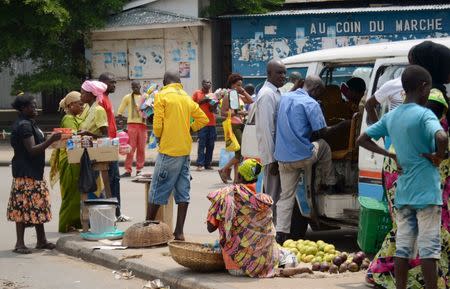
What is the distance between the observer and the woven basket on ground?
10602mm

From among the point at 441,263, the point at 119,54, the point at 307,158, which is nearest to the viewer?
the point at 441,263

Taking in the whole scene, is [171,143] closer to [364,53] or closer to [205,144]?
[364,53]

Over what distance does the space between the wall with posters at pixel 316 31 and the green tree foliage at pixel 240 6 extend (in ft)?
0.81

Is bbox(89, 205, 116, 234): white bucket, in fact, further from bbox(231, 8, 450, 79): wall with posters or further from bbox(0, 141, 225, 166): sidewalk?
bbox(231, 8, 450, 79): wall with posters

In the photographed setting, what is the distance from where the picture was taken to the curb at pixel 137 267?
8.73 m

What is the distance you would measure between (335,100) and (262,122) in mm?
1071

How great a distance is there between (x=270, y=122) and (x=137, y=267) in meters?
2.05

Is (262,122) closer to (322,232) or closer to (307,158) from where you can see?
(307,158)

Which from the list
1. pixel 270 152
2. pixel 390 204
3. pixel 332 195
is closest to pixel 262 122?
pixel 270 152

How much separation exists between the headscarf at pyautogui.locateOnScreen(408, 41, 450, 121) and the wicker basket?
2.46m

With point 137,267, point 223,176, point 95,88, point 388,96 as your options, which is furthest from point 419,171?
point 223,176

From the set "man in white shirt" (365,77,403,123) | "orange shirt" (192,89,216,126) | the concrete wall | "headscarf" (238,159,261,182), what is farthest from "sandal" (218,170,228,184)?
the concrete wall

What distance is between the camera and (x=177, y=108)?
1080 centimetres

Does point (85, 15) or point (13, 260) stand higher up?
point (85, 15)
